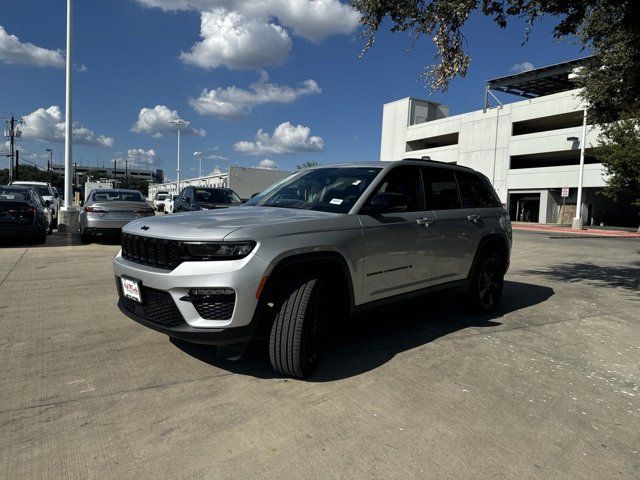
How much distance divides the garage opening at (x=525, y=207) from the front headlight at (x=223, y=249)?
4251 centimetres

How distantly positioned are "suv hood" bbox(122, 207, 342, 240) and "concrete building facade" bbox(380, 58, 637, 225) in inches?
1408

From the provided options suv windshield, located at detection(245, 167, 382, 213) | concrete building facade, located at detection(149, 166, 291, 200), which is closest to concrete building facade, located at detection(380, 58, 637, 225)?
concrete building facade, located at detection(149, 166, 291, 200)

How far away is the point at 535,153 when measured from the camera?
40500 mm

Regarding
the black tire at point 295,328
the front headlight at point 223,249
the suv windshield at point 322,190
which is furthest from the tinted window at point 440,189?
the front headlight at point 223,249

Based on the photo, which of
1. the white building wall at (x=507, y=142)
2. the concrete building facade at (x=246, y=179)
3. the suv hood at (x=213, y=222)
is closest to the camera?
the suv hood at (x=213, y=222)

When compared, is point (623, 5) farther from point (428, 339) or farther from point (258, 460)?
point (258, 460)

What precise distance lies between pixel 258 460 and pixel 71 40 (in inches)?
702

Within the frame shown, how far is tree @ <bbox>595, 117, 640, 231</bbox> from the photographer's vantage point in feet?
88.3

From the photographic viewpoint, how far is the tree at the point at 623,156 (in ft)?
88.3

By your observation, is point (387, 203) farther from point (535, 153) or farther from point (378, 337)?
point (535, 153)

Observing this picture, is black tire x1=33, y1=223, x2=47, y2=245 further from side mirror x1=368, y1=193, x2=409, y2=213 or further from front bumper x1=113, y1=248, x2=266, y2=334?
side mirror x1=368, y1=193, x2=409, y2=213

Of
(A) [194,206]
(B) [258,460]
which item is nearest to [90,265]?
(A) [194,206]

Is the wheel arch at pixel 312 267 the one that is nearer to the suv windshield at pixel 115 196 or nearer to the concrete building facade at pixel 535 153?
the suv windshield at pixel 115 196

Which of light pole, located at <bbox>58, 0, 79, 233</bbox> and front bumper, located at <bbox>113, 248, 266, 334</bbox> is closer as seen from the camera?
front bumper, located at <bbox>113, 248, 266, 334</bbox>
